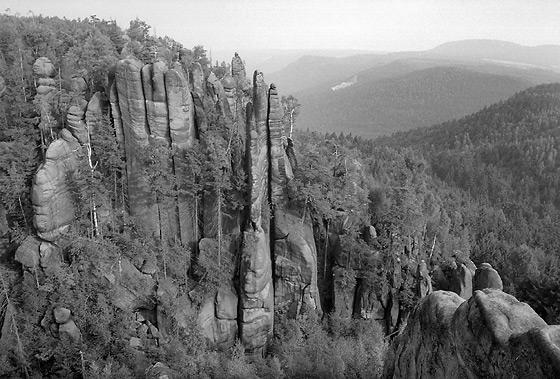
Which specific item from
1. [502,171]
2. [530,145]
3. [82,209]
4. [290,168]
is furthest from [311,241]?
[530,145]

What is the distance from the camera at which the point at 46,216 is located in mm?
28812

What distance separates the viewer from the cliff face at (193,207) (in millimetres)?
29516

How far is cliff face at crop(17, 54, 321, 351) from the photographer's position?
2952 centimetres

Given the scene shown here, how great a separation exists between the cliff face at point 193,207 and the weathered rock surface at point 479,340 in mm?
17525

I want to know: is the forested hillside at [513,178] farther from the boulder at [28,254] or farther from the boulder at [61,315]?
the boulder at [28,254]

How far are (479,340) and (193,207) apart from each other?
24923 millimetres

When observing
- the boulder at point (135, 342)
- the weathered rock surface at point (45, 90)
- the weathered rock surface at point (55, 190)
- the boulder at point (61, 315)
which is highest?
the weathered rock surface at point (45, 90)

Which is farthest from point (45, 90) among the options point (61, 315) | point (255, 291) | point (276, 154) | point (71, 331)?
point (255, 291)

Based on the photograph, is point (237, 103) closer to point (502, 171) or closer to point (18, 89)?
point (18, 89)

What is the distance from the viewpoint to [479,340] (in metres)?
10.9

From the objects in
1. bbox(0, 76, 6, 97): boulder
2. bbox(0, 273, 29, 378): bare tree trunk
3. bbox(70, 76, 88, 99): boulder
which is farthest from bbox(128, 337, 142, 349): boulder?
bbox(0, 76, 6, 97): boulder

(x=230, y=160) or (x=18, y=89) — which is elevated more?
(x=18, y=89)

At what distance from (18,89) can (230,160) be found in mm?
21208

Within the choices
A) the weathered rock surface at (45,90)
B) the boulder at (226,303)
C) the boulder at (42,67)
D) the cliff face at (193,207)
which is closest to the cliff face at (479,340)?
the cliff face at (193,207)
